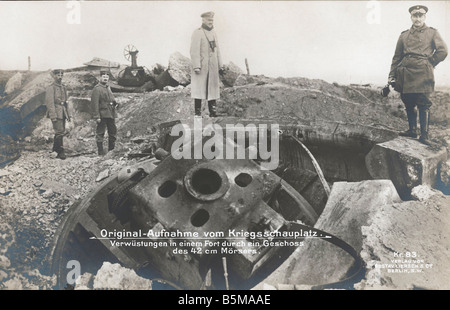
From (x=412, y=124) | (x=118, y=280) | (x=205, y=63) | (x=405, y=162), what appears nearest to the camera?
(x=118, y=280)

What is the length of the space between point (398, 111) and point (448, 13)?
2.25m

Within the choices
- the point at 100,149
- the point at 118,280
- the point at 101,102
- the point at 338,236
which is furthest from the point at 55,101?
the point at 338,236

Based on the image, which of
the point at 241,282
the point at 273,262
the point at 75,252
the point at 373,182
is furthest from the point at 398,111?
the point at 75,252

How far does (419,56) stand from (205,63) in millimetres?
2556

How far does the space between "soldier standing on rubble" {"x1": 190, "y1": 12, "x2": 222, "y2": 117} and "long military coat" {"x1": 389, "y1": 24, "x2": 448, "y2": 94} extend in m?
2.21

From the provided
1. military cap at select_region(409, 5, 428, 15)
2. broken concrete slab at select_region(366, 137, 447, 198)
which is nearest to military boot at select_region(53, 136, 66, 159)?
broken concrete slab at select_region(366, 137, 447, 198)

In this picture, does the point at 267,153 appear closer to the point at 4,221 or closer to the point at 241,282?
the point at 241,282

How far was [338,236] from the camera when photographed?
294cm

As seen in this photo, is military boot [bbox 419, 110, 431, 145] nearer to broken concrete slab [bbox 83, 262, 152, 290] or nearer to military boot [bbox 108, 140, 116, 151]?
broken concrete slab [bbox 83, 262, 152, 290]

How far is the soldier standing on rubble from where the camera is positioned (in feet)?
13.2

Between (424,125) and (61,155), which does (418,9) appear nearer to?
(424,125)

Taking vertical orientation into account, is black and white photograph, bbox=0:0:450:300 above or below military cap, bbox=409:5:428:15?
below

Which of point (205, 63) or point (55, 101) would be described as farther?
point (205, 63)
